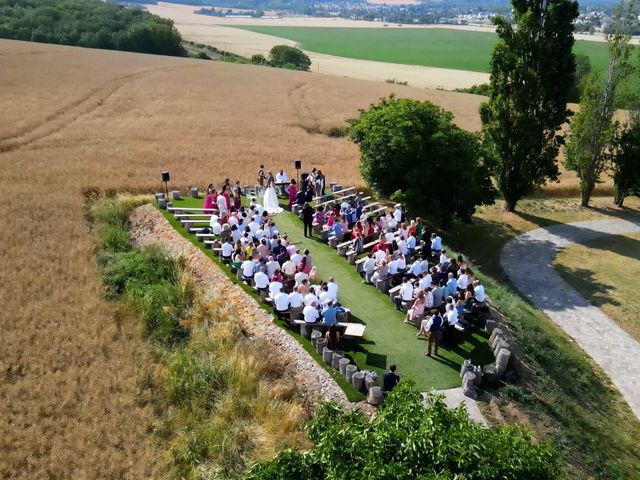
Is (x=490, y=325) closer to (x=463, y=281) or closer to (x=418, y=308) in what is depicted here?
(x=463, y=281)

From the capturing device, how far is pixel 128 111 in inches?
1924

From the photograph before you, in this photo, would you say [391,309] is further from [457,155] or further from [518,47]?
[518,47]

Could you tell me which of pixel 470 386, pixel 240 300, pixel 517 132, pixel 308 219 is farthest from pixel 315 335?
pixel 517 132

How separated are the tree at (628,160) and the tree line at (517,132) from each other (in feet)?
0.17

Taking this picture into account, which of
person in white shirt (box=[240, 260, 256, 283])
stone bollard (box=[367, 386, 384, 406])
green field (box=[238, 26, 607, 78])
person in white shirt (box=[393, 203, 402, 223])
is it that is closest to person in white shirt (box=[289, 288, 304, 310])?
person in white shirt (box=[240, 260, 256, 283])

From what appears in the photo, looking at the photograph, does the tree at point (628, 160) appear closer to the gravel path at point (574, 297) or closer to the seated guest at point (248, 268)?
the gravel path at point (574, 297)

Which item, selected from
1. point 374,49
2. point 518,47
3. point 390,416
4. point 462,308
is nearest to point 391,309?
point 462,308

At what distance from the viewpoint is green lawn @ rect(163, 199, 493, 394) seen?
1564 cm

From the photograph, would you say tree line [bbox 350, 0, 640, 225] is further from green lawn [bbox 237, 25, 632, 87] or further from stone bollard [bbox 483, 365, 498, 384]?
green lawn [bbox 237, 25, 632, 87]

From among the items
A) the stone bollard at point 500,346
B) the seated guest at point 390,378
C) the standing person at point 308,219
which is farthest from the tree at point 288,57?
the seated guest at point 390,378

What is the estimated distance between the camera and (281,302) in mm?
17469

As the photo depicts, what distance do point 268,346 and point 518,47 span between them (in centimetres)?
2123

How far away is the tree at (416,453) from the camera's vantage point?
775 cm

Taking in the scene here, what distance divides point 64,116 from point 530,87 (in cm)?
3377
